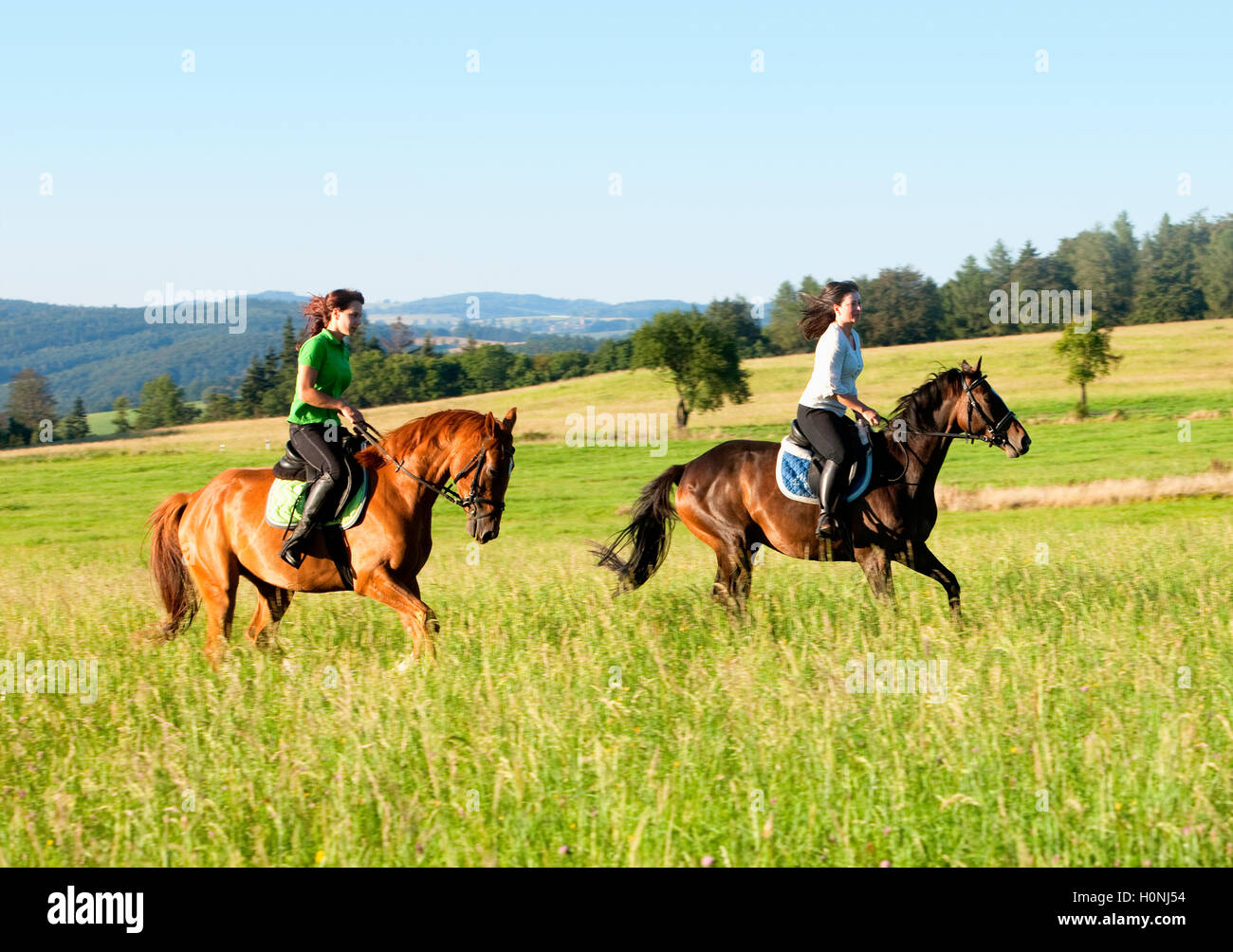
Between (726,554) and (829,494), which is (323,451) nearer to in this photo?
(726,554)

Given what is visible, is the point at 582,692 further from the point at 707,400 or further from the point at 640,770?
the point at 707,400

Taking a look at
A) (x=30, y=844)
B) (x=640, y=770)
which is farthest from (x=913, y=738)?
(x=30, y=844)

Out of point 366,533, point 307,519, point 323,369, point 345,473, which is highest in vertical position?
point 323,369

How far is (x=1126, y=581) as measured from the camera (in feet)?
31.7

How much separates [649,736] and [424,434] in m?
3.19

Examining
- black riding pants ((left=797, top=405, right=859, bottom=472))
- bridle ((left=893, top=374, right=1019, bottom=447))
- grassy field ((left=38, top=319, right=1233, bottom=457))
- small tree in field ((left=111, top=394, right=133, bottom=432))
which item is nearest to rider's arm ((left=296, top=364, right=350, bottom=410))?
black riding pants ((left=797, top=405, right=859, bottom=472))

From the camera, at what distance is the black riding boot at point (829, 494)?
8758mm

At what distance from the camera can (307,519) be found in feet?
24.8

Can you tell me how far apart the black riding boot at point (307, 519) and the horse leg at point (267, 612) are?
781mm

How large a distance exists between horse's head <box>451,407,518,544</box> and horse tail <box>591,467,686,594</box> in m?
2.50

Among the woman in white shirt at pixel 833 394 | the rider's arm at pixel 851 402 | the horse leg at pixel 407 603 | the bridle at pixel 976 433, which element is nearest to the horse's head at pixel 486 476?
the horse leg at pixel 407 603

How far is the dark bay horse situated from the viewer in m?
9.02

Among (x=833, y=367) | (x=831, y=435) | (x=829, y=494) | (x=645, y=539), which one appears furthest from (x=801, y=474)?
(x=645, y=539)

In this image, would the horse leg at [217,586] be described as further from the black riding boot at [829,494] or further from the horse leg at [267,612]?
the black riding boot at [829,494]
